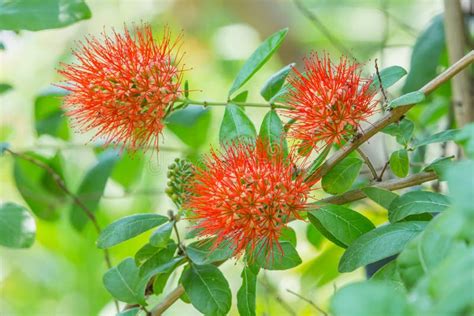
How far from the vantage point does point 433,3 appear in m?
2.57

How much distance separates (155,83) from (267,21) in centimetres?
167

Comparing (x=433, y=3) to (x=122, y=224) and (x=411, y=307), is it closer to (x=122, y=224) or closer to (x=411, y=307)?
(x=122, y=224)

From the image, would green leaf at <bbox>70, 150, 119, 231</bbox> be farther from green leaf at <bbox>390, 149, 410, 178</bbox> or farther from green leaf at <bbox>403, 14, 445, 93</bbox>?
green leaf at <bbox>390, 149, 410, 178</bbox>

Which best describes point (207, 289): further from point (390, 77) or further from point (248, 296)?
point (390, 77)

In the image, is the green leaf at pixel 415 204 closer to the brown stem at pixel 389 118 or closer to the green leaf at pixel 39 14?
the brown stem at pixel 389 118

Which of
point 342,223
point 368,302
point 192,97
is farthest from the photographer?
point 192,97

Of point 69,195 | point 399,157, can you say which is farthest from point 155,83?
point 69,195

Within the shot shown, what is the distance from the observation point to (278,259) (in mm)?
1012

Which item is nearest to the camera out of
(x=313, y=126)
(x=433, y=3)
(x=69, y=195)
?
(x=313, y=126)

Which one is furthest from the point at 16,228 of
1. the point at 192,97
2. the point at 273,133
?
the point at 192,97

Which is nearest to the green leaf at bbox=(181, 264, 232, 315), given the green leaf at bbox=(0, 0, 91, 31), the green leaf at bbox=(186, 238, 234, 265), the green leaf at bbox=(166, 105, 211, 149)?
the green leaf at bbox=(186, 238, 234, 265)

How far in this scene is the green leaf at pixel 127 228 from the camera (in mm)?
1080

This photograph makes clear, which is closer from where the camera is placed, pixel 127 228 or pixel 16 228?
pixel 127 228

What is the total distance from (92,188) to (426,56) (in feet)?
2.27
